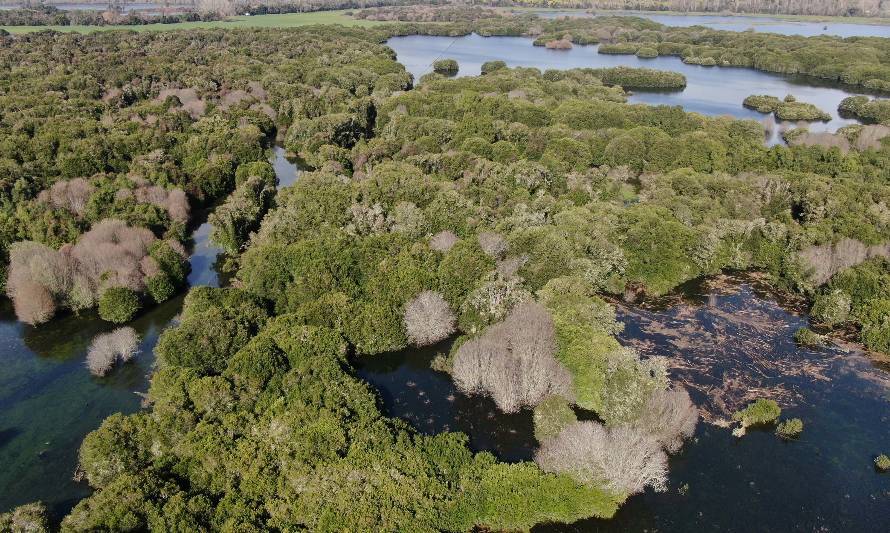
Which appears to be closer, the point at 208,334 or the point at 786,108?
the point at 208,334

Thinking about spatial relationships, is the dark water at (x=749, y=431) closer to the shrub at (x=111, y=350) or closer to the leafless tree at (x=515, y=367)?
the leafless tree at (x=515, y=367)

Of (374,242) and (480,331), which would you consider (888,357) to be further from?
(374,242)

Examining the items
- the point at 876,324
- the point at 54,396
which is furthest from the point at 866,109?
the point at 54,396

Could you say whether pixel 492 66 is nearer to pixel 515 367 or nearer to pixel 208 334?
pixel 515 367

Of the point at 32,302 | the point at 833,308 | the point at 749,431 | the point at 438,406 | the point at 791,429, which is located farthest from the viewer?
the point at 833,308

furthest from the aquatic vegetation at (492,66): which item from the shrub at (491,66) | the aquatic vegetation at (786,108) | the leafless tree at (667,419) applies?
the leafless tree at (667,419)

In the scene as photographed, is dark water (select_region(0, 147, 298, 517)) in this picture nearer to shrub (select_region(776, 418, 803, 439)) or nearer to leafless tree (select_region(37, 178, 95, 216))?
leafless tree (select_region(37, 178, 95, 216))

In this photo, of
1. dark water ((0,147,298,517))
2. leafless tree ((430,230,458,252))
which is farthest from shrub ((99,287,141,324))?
leafless tree ((430,230,458,252))
